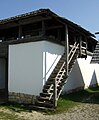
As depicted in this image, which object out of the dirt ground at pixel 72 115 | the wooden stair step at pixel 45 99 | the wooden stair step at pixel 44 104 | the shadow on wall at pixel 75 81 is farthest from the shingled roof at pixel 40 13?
the dirt ground at pixel 72 115

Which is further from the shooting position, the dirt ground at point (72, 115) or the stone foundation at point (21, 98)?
the stone foundation at point (21, 98)

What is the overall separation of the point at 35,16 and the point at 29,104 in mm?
4844

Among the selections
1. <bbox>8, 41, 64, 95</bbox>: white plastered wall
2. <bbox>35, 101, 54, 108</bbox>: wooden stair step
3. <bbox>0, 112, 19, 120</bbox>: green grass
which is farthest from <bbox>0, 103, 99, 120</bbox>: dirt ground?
<bbox>8, 41, 64, 95</bbox>: white plastered wall

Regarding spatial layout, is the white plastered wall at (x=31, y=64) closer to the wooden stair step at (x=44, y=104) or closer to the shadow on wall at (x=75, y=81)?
the wooden stair step at (x=44, y=104)


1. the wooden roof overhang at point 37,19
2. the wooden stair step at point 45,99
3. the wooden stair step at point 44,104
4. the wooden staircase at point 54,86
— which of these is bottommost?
the wooden stair step at point 44,104

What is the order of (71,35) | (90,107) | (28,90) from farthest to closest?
(71,35) < (28,90) < (90,107)

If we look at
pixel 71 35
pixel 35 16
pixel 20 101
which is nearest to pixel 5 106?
pixel 20 101

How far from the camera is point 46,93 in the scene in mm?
10977

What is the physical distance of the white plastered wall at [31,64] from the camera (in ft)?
38.0

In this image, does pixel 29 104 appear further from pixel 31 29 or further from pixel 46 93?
pixel 31 29

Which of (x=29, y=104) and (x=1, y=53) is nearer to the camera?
(x=29, y=104)

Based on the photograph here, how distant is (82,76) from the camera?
1739 centimetres

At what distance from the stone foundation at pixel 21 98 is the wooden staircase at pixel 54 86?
792 millimetres

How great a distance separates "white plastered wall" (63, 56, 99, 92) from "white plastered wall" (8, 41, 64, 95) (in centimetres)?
299
